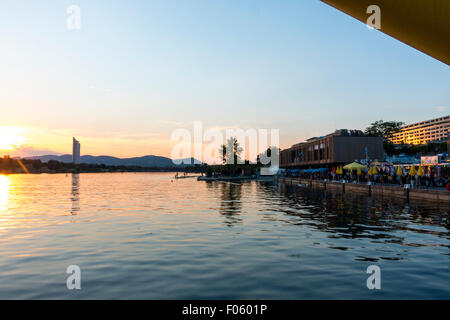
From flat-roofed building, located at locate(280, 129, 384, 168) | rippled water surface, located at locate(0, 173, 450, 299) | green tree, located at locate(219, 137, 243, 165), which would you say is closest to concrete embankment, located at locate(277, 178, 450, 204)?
rippled water surface, located at locate(0, 173, 450, 299)

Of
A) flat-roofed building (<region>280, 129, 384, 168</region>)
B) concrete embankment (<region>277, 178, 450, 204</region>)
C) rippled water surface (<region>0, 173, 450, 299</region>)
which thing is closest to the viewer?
rippled water surface (<region>0, 173, 450, 299</region>)

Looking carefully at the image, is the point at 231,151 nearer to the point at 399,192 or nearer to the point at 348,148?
the point at 348,148

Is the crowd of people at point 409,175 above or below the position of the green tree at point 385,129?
below

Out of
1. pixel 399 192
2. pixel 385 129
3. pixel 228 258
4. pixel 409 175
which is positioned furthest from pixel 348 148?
pixel 228 258

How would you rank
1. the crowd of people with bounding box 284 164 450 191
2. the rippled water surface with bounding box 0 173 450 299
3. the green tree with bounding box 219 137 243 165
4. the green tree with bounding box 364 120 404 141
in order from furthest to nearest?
the green tree with bounding box 219 137 243 165 → the green tree with bounding box 364 120 404 141 → the crowd of people with bounding box 284 164 450 191 → the rippled water surface with bounding box 0 173 450 299

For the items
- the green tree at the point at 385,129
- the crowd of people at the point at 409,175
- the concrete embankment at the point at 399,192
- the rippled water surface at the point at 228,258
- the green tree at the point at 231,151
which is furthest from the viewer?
the green tree at the point at 231,151

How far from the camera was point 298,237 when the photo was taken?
17797 millimetres

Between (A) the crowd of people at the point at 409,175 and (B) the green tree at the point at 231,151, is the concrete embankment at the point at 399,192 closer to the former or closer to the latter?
(A) the crowd of people at the point at 409,175

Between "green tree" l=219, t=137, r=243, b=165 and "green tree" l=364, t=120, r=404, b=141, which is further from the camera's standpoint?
"green tree" l=219, t=137, r=243, b=165

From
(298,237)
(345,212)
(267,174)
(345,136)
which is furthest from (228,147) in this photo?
(298,237)

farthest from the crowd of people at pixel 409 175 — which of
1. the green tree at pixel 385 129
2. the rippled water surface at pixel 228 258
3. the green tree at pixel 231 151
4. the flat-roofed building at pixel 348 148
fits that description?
the green tree at pixel 231 151

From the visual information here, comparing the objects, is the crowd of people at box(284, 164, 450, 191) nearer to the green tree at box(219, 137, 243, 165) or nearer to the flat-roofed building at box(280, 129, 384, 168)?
the flat-roofed building at box(280, 129, 384, 168)

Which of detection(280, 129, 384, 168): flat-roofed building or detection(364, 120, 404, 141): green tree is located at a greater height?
detection(364, 120, 404, 141): green tree
